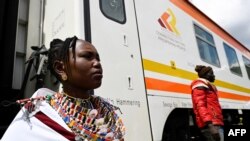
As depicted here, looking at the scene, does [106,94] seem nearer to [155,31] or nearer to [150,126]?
[150,126]

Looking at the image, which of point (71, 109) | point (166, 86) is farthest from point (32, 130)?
point (166, 86)

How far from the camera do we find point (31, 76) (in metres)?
2.33

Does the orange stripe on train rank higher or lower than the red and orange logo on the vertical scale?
lower

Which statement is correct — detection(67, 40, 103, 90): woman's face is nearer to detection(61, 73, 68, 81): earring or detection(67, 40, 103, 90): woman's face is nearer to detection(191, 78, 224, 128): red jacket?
detection(61, 73, 68, 81): earring

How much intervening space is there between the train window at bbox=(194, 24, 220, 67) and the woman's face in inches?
123

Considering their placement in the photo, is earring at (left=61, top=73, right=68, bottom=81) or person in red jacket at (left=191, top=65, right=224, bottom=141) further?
person in red jacket at (left=191, top=65, right=224, bottom=141)

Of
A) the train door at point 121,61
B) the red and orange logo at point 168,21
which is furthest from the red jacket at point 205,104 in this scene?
the train door at point 121,61

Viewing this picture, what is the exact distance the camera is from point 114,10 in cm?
259

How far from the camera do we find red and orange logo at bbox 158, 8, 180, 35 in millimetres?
3338

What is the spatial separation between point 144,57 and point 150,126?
0.69m

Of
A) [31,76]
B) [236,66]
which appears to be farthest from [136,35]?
[236,66]

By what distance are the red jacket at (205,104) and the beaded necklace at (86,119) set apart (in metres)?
1.99

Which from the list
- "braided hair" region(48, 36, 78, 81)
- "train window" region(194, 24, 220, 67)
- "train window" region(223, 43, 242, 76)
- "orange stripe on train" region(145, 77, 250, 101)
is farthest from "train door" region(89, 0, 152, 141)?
"train window" region(223, 43, 242, 76)

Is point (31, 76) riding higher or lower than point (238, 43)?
lower
